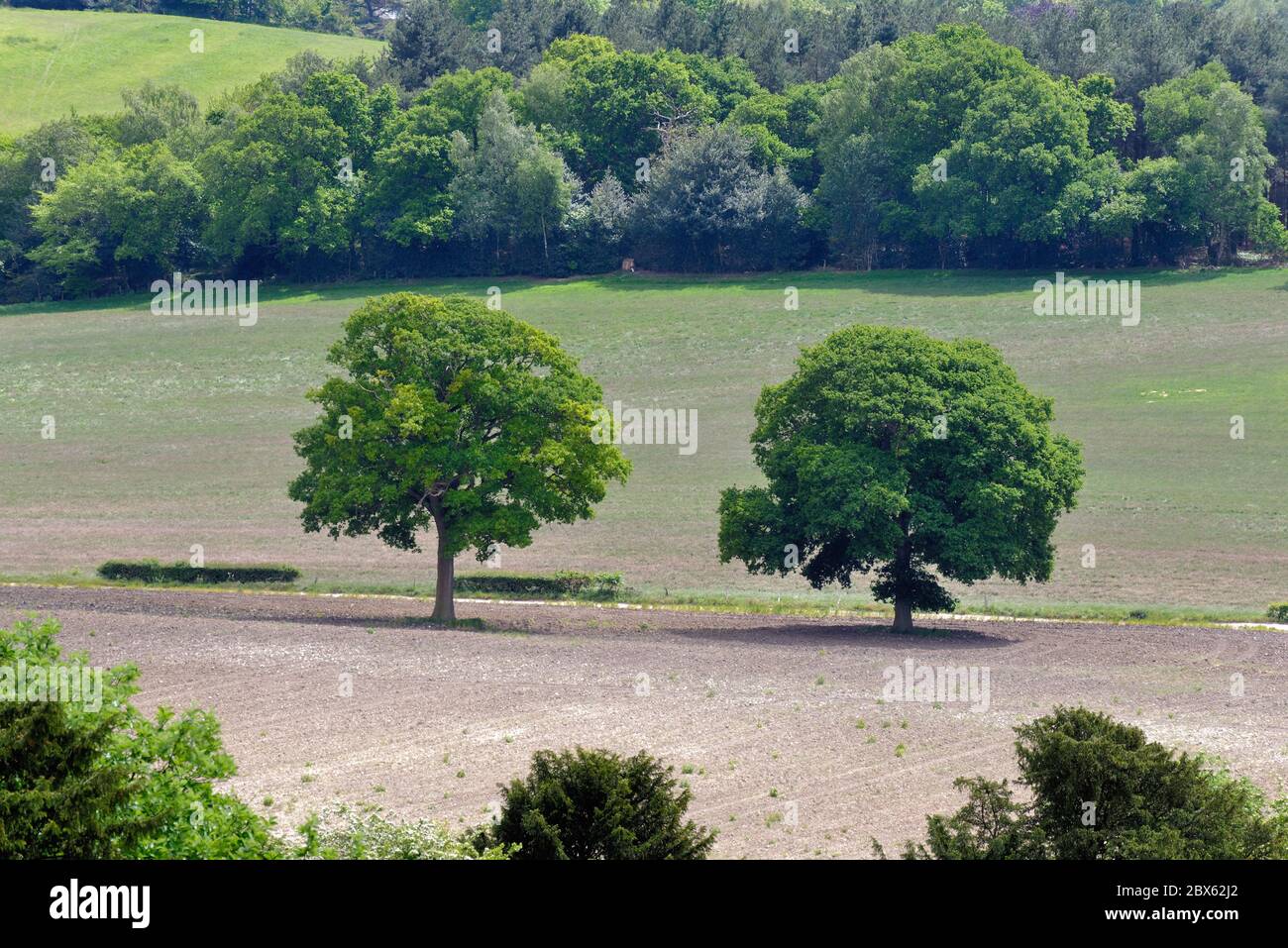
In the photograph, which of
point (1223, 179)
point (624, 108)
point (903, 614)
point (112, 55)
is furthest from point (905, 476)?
point (112, 55)

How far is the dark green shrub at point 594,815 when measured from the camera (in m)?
17.3

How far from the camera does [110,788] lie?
49.1 feet

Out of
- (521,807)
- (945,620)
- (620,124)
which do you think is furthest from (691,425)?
(521,807)

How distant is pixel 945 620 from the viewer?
49.0m

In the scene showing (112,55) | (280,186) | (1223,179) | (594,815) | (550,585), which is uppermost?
(112,55)

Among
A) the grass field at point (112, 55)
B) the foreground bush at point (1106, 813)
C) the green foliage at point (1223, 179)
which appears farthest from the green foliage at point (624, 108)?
the foreground bush at point (1106, 813)

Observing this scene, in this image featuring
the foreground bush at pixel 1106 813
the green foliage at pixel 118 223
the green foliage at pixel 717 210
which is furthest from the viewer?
the green foliage at pixel 118 223

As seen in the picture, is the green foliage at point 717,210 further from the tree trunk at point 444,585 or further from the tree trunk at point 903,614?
the tree trunk at point 444,585

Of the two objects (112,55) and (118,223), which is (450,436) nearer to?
(118,223)

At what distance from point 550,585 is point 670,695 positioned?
16577mm

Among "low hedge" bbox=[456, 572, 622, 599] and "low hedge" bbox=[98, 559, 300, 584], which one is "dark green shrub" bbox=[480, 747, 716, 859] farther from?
"low hedge" bbox=[98, 559, 300, 584]

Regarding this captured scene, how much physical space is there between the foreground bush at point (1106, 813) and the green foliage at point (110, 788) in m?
7.34

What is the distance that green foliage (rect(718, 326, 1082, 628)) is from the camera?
1772 inches
